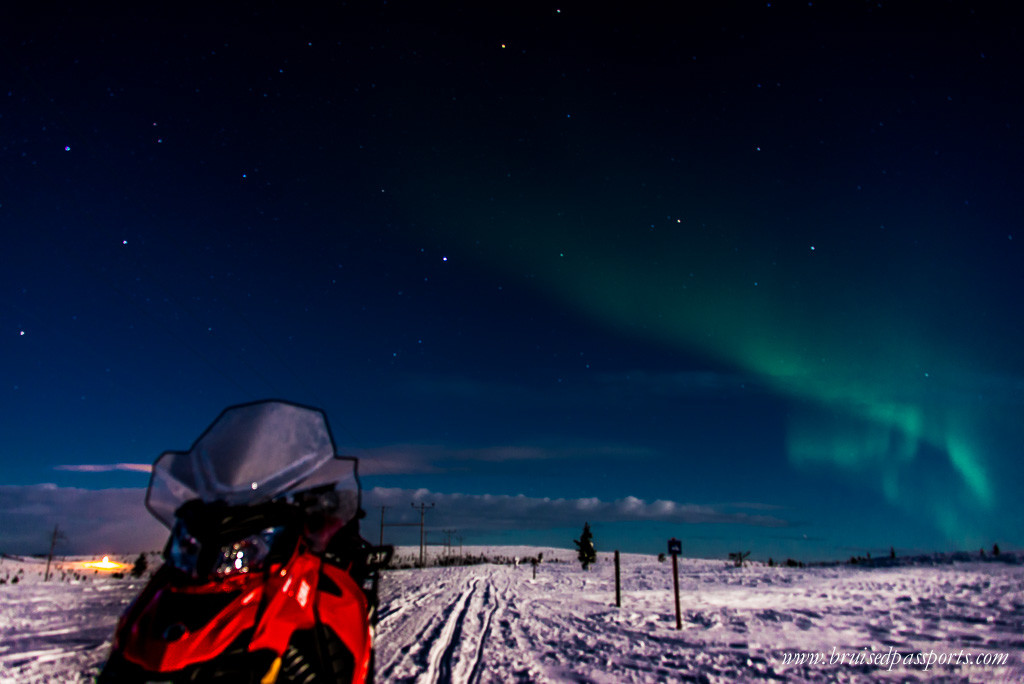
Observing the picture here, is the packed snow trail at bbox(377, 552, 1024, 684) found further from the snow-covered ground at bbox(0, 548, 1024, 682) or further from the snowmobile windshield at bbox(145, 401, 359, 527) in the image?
the snowmobile windshield at bbox(145, 401, 359, 527)

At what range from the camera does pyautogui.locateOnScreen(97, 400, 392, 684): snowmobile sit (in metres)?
2.64

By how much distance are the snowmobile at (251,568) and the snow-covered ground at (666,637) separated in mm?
3614

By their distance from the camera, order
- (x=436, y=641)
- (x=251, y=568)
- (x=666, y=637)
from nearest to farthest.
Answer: (x=251, y=568)
(x=436, y=641)
(x=666, y=637)

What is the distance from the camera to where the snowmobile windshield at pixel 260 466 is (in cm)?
318

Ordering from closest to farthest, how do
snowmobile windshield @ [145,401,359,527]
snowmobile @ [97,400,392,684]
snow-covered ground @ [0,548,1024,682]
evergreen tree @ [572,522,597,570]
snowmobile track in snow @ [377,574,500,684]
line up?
1. snowmobile @ [97,400,392,684]
2. snowmobile windshield @ [145,401,359,527]
3. snowmobile track in snow @ [377,574,500,684]
4. snow-covered ground @ [0,548,1024,682]
5. evergreen tree @ [572,522,597,570]

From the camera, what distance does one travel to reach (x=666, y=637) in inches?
384

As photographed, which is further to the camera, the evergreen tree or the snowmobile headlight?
the evergreen tree

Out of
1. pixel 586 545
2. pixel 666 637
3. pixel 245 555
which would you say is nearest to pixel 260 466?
pixel 245 555

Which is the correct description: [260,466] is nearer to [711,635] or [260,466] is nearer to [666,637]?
[666,637]

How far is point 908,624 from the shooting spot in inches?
402

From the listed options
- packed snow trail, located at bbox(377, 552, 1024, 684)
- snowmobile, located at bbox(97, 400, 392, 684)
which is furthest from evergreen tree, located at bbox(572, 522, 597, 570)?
snowmobile, located at bbox(97, 400, 392, 684)

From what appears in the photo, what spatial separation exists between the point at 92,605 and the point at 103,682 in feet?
55.2

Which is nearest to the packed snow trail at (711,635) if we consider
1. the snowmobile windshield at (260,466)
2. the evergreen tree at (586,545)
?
the snowmobile windshield at (260,466)

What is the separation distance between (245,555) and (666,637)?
916cm
